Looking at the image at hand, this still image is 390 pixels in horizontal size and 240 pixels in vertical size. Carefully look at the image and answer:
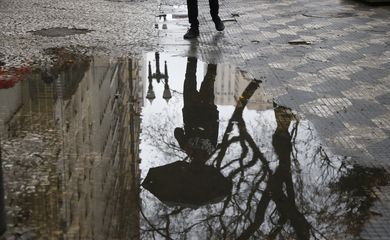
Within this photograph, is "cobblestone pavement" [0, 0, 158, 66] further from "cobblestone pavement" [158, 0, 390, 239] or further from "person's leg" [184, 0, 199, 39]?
"person's leg" [184, 0, 199, 39]

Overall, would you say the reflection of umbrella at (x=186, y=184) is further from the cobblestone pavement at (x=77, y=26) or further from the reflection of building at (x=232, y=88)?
the cobblestone pavement at (x=77, y=26)

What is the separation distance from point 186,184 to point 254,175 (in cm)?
66

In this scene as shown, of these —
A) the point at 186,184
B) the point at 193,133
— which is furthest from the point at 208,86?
the point at 186,184

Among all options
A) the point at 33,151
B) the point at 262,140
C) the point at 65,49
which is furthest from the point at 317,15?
the point at 33,151

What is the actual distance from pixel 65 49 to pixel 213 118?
13.7 ft

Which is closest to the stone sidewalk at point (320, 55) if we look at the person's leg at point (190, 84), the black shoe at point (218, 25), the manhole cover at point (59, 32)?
the black shoe at point (218, 25)

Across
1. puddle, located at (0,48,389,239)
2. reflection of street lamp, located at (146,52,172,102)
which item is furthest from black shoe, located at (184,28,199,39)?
puddle, located at (0,48,389,239)

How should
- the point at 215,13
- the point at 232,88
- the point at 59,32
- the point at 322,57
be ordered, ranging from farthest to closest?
the point at 215,13
the point at 59,32
the point at 322,57
the point at 232,88

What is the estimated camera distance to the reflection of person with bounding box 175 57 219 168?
6387mm

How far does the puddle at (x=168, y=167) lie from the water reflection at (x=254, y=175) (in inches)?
0.4

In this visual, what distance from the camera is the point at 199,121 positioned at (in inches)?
285

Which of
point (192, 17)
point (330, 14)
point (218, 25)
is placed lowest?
point (330, 14)

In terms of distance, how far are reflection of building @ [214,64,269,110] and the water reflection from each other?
12cm

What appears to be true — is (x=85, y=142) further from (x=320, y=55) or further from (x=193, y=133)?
(x=320, y=55)
